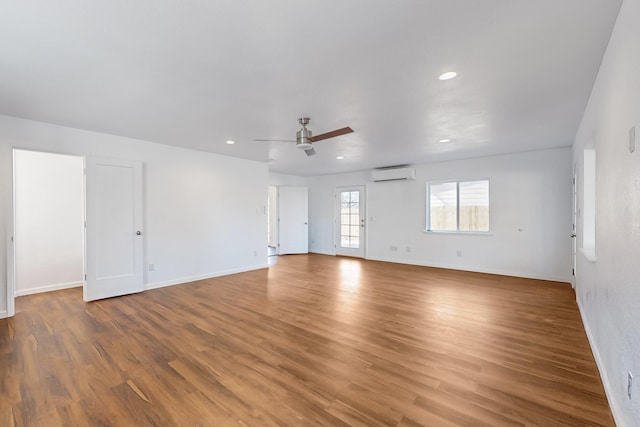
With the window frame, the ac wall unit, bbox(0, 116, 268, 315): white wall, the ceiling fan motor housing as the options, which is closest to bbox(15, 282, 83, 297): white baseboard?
bbox(0, 116, 268, 315): white wall

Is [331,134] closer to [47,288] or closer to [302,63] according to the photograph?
[302,63]

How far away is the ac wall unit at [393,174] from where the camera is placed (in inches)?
260

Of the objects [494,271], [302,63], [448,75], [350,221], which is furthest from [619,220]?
[350,221]

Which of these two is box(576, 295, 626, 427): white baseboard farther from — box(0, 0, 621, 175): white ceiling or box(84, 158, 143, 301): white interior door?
box(84, 158, 143, 301): white interior door

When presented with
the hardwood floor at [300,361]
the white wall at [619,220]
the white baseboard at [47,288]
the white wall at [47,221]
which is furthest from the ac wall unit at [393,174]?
the white baseboard at [47,288]

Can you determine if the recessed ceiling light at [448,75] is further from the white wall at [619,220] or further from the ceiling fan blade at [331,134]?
the ceiling fan blade at [331,134]

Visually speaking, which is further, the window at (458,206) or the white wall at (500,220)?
the window at (458,206)

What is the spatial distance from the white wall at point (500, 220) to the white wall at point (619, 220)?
335 centimetres

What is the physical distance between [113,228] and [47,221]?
1.41m

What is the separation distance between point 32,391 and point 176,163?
3.74m

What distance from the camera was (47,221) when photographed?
456 centimetres

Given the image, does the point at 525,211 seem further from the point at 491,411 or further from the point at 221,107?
the point at 221,107

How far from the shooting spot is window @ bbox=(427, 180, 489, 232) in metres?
5.89

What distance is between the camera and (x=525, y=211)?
5348mm
